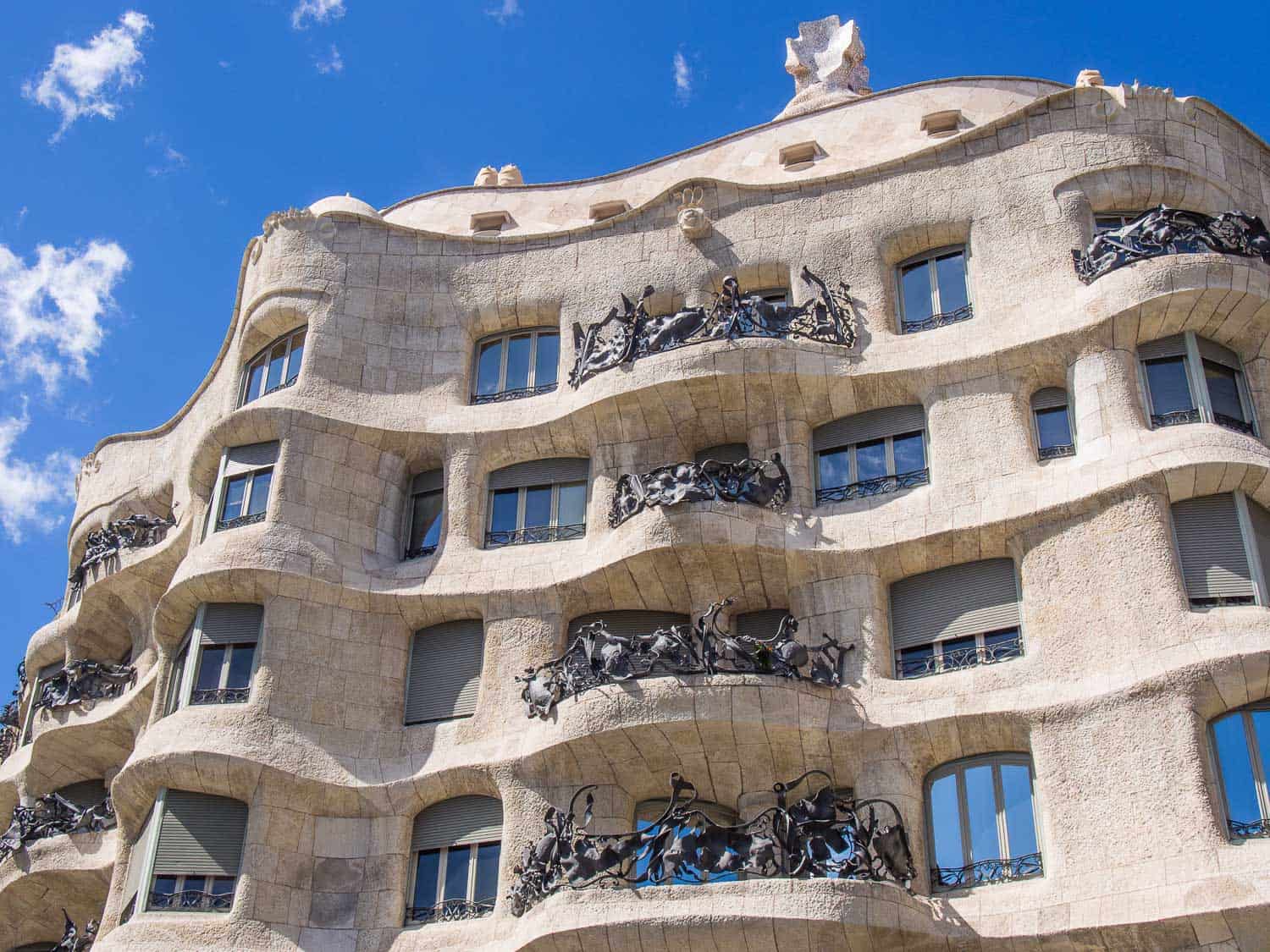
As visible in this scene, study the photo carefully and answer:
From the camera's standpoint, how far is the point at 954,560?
23219mm

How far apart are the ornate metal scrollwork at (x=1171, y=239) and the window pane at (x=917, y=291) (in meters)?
2.38

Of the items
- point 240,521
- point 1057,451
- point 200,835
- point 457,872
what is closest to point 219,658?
point 240,521

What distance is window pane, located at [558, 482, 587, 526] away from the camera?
84.2 ft

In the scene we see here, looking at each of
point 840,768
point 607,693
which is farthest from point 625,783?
point 840,768

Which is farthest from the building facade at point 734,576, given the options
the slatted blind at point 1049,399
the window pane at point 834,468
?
the window pane at point 834,468

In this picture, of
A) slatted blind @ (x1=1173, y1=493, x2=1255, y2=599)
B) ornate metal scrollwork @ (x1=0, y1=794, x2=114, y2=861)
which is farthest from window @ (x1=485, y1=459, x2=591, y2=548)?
slatted blind @ (x1=1173, y1=493, x2=1255, y2=599)

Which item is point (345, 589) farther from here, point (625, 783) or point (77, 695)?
point (77, 695)

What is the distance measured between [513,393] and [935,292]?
21.9ft

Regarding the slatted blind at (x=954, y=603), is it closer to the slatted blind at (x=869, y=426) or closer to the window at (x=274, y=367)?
the slatted blind at (x=869, y=426)

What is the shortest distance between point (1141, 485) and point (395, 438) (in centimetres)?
1107

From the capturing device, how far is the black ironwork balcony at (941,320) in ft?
83.4

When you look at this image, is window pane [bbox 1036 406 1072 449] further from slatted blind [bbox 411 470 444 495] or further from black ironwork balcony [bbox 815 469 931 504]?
slatted blind [bbox 411 470 444 495]

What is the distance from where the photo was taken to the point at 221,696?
78.9 ft

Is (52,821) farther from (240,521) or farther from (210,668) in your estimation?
(240,521)
